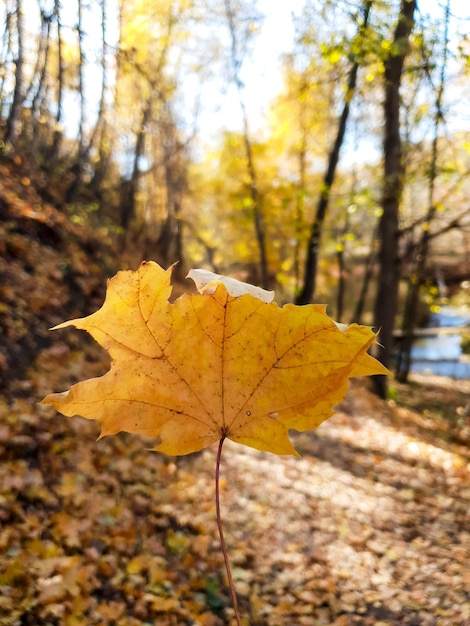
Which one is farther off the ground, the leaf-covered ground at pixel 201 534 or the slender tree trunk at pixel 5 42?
the slender tree trunk at pixel 5 42

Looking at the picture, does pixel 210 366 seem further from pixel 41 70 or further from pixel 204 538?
pixel 41 70

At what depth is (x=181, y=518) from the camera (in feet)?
10.6

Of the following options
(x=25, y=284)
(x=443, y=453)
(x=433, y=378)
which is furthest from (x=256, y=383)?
(x=433, y=378)

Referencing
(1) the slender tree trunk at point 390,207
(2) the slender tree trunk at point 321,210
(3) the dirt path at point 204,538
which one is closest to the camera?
(3) the dirt path at point 204,538

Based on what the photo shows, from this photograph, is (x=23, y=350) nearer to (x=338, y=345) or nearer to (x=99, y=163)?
(x=338, y=345)

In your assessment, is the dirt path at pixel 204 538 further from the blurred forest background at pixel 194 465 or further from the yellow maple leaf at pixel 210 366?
the yellow maple leaf at pixel 210 366

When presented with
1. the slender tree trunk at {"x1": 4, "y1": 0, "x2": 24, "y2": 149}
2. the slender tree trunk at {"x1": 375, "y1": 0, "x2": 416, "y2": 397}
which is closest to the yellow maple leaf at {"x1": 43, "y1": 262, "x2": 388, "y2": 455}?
the slender tree trunk at {"x1": 4, "y1": 0, "x2": 24, "y2": 149}

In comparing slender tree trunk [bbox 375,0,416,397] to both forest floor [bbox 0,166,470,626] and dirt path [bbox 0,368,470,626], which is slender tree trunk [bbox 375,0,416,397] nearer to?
forest floor [bbox 0,166,470,626]

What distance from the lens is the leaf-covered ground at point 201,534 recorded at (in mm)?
2400

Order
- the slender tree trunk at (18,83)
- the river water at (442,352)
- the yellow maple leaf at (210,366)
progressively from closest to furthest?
the yellow maple leaf at (210,366), the slender tree trunk at (18,83), the river water at (442,352)

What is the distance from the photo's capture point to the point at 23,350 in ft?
13.1

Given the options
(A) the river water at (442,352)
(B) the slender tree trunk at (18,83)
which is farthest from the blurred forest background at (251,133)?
(A) the river water at (442,352)

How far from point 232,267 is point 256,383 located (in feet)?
58.7

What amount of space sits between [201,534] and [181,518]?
0.64 feet
